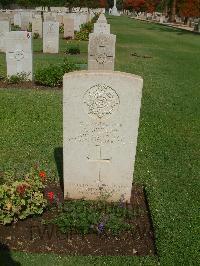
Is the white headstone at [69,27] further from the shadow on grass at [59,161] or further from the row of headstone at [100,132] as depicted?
the row of headstone at [100,132]

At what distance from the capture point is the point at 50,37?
733 inches

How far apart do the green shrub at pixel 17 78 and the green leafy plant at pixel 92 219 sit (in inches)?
295

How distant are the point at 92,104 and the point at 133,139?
70cm

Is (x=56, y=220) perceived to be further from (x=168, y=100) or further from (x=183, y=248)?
(x=168, y=100)

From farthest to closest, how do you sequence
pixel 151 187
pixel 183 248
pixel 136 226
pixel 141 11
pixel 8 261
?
pixel 141 11
pixel 151 187
pixel 136 226
pixel 183 248
pixel 8 261

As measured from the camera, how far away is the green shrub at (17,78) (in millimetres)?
11795

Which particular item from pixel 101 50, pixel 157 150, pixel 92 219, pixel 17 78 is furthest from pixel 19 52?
pixel 92 219

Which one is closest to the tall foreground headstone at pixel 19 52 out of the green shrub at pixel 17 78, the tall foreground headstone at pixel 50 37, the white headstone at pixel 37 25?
the green shrub at pixel 17 78

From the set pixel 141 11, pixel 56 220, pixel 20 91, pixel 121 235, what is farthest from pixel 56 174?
pixel 141 11

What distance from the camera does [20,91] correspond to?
1098 centimetres

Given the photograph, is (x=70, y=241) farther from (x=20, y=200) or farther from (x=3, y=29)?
(x=3, y=29)

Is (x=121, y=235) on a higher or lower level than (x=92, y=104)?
lower

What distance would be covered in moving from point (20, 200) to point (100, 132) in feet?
4.26

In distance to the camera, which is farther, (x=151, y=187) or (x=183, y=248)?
(x=151, y=187)
